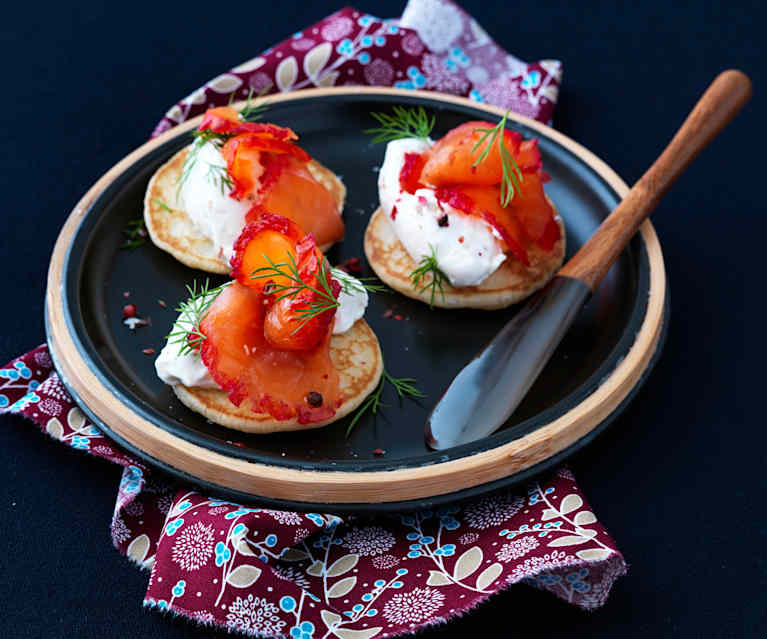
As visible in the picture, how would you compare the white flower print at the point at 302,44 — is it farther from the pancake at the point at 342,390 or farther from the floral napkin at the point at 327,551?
the floral napkin at the point at 327,551

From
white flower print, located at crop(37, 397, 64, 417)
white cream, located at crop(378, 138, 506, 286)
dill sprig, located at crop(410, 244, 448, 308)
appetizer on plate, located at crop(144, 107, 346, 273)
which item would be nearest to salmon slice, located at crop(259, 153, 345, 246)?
appetizer on plate, located at crop(144, 107, 346, 273)

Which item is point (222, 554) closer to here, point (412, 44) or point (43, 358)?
point (43, 358)

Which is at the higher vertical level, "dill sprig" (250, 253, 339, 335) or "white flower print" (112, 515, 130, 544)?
"dill sprig" (250, 253, 339, 335)

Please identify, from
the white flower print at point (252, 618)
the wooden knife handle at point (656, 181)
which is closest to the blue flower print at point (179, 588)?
the white flower print at point (252, 618)

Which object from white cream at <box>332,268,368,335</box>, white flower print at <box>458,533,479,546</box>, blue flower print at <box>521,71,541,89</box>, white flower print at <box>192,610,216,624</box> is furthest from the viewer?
blue flower print at <box>521,71,541,89</box>

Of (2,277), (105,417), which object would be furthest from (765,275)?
(2,277)

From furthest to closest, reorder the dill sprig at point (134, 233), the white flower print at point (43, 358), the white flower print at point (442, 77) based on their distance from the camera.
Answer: the white flower print at point (442, 77) → the dill sprig at point (134, 233) → the white flower print at point (43, 358)

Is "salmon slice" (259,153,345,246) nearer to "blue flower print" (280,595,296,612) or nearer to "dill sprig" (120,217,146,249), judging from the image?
"dill sprig" (120,217,146,249)

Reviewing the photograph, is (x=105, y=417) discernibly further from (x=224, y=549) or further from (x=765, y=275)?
(x=765, y=275)
